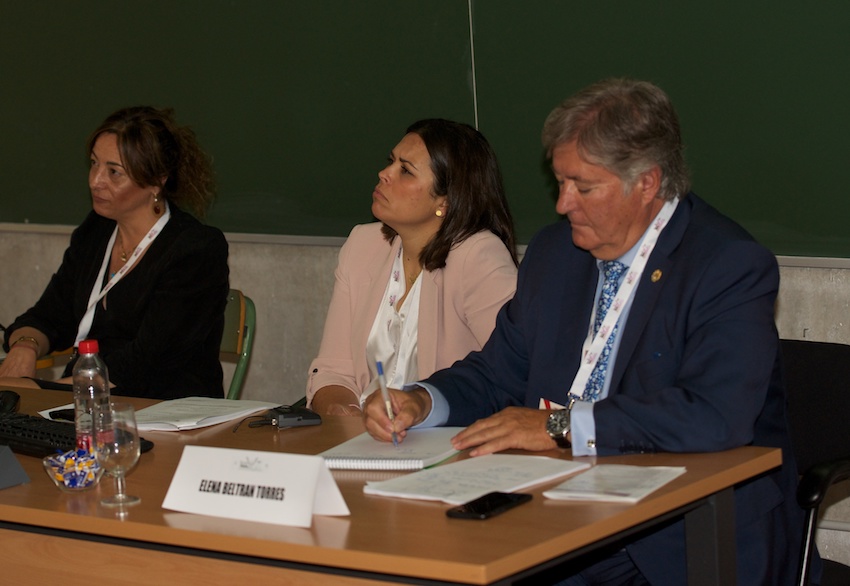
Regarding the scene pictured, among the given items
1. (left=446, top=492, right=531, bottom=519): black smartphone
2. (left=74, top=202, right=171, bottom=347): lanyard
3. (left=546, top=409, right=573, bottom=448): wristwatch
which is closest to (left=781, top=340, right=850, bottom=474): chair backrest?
(left=546, top=409, right=573, bottom=448): wristwatch

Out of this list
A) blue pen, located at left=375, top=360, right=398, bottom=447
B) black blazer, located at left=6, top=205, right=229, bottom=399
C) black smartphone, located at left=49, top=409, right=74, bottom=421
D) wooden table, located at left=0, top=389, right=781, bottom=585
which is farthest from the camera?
black blazer, located at left=6, top=205, right=229, bottom=399

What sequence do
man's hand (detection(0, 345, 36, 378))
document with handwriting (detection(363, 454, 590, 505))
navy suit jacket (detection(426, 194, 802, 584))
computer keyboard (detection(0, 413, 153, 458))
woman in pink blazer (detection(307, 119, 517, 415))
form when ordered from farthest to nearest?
1. man's hand (detection(0, 345, 36, 378))
2. woman in pink blazer (detection(307, 119, 517, 415))
3. computer keyboard (detection(0, 413, 153, 458))
4. navy suit jacket (detection(426, 194, 802, 584))
5. document with handwriting (detection(363, 454, 590, 505))

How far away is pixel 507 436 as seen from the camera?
7.65ft

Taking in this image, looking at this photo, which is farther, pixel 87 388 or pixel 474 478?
pixel 87 388

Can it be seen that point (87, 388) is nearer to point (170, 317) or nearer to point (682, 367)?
point (170, 317)

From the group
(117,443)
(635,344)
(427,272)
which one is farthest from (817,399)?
(117,443)

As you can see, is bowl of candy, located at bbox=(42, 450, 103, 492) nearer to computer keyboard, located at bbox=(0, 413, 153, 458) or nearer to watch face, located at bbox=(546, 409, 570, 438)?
computer keyboard, located at bbox=(0, 413, 153, 458)

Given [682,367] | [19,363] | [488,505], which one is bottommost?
[19,363]

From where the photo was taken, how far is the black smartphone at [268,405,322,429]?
271 cm

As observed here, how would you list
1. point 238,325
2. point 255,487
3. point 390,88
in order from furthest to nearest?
point 390,88, point 238,325, point 255,487

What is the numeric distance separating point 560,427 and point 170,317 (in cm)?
196

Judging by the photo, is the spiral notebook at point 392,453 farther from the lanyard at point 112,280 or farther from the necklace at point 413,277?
the lanyard at point 112,280

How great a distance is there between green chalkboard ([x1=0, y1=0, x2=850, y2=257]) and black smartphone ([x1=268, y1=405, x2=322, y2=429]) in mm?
1521

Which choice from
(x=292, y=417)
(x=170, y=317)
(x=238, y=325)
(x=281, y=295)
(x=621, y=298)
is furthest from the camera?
(x=281, y=295)
